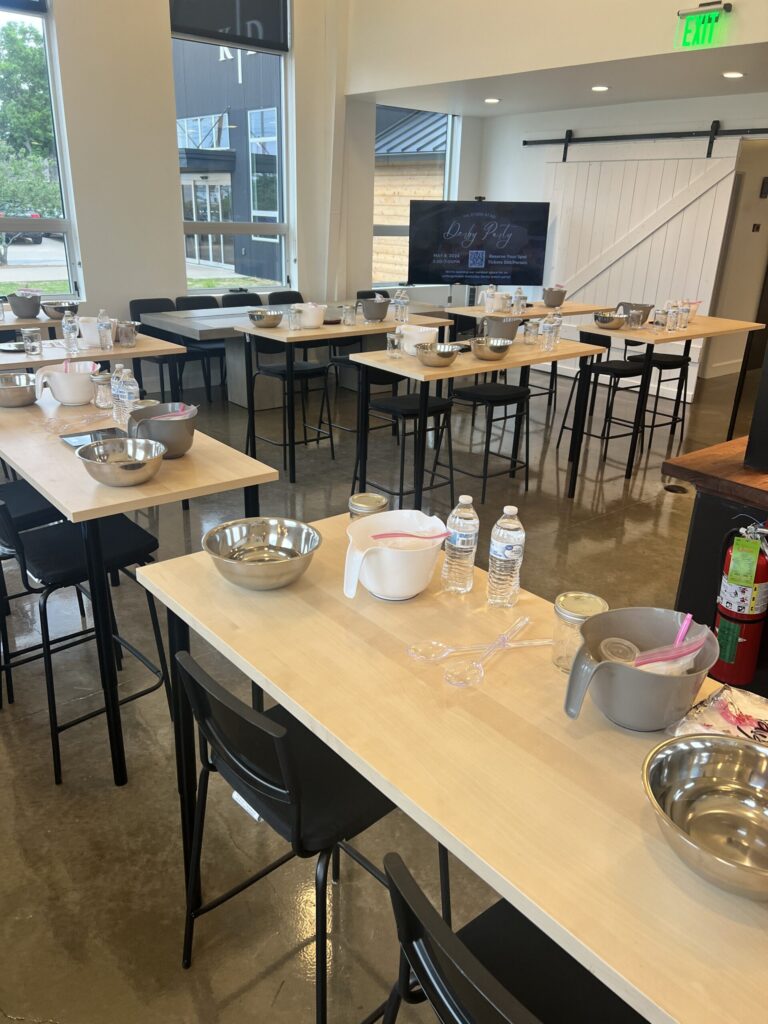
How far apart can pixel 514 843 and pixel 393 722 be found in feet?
0.98

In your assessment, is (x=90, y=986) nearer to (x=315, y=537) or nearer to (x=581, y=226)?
(x=315, y=537)

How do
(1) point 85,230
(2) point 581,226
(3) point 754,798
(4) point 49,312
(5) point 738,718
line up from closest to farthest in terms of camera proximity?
(3) point 754,798 < (5) point 738,718 < (4) point 49,312 < (1) point 85,230 < (2) point 581,226

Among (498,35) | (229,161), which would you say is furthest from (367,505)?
(229,161)

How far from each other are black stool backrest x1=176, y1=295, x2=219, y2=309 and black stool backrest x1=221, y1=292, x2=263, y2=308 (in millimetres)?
87

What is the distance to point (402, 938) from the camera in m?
0.94

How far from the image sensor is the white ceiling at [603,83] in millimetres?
4973

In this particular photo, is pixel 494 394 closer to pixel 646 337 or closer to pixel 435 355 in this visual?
pixel 435 355

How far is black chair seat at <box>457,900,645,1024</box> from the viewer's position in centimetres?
104

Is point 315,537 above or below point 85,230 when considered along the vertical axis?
below

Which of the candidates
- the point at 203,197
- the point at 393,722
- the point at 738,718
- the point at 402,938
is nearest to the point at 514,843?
the point at 402,938

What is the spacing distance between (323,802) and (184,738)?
0.42 m

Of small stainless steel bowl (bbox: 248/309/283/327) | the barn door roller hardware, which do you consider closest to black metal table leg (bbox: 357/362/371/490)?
small stainless steel bowl (bbox: 248/309/283/327)

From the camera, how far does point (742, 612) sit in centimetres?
210

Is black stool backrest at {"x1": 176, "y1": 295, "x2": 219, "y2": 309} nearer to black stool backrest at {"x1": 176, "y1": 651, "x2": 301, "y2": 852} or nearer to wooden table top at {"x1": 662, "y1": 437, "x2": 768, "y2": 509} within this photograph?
wooden table top at {"x1": 662, "y1": 437, "x2": 768, "y2": 509}
